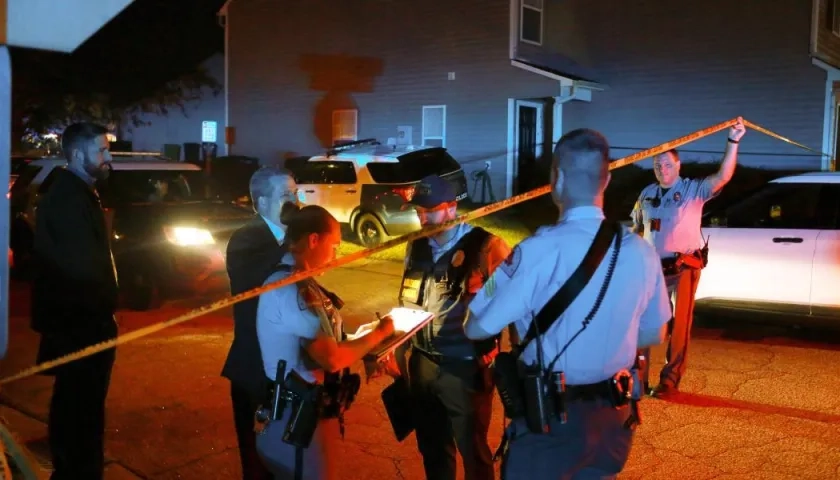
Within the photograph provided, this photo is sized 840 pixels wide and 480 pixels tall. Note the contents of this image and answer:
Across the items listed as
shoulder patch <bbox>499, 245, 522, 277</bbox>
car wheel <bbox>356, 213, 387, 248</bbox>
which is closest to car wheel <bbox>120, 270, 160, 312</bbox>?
car wheel <bbox>356, 213, 387, 248</bbox>

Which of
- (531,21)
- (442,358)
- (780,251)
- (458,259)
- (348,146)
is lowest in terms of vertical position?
(442,358)

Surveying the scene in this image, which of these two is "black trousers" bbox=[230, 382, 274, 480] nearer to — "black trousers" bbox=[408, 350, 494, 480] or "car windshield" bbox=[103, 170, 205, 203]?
"black trousers" bbox=[408, 350, 494, 480]

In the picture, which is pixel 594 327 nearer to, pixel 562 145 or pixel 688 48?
pixel 562 145

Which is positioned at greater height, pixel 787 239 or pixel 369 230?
pixel 787 239

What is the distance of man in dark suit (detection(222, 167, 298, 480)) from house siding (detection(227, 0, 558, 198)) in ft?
50.4

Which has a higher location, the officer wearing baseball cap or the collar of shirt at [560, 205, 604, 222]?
the collar of shirt at [560, 205, 604, 222]

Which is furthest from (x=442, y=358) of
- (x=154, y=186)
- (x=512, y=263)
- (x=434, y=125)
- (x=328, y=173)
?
(x=434, y=125)

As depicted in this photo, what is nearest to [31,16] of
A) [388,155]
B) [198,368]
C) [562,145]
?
[562,145]

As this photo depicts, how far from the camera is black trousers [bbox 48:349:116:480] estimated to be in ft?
12.6

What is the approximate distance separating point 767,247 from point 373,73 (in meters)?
15.5

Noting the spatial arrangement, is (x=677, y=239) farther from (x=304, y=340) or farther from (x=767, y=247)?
(x=304, y=340)

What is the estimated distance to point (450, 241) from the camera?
3893mm

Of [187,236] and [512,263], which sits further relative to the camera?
[187,236]

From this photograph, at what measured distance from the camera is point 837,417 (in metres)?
5.65
